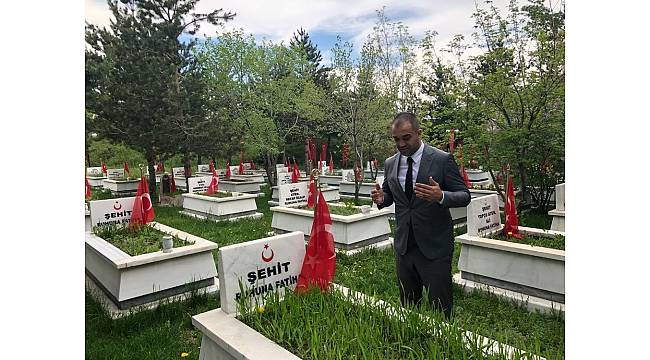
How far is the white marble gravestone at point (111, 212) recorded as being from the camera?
664 cm

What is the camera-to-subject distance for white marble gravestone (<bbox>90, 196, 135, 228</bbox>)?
664cm

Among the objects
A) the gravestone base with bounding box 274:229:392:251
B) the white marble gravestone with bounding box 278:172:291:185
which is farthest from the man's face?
the white marble gravestone with bounding box 278:172:291:185

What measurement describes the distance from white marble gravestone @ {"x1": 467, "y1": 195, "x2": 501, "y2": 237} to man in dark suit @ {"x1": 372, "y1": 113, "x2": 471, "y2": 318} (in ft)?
8.01

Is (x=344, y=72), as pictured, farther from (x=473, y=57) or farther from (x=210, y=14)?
(x=210, y=14)

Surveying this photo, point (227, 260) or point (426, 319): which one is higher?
point (227, 260)

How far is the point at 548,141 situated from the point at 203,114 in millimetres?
11269

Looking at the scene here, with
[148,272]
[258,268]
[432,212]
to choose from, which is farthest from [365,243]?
[258,268]

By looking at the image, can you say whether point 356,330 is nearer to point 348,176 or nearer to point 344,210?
point 344,210

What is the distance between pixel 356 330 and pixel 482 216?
384 centimetres

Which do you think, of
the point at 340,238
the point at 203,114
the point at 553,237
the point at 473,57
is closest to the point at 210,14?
the point at 203,114

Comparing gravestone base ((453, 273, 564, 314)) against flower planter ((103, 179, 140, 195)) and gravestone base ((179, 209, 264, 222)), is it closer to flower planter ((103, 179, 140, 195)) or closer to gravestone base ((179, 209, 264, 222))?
gravestone base ((179, 209, 264, 222))

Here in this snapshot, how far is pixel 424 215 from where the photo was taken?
134 inches

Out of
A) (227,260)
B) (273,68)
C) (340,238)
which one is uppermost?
(273,68)

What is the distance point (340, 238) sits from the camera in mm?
7676
